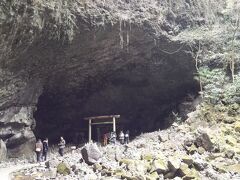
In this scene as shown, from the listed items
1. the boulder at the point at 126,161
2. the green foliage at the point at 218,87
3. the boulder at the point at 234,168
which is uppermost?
the green foliage at the point at 218,87

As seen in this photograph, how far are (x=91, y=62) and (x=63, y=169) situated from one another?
7566 mm

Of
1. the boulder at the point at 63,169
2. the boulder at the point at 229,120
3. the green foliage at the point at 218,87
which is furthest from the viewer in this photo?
the green foliage at the point at 218,87

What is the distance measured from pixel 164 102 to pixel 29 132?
8.22 m

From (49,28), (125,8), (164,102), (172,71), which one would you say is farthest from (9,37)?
(164,102)

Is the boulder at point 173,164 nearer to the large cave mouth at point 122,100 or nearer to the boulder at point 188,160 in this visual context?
the boulder at point 188,160

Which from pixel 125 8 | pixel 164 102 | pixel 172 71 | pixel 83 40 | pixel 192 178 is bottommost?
pixel 192 178

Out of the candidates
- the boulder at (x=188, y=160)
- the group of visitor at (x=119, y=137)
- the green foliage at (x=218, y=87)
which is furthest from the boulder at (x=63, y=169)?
the green foliage at (x=218, y=87)

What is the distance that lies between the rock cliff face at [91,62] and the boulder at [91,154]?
5.03m

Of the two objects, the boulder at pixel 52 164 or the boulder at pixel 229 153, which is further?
the boulder at pixel 229 153

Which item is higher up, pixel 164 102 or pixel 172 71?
pixel 172 71

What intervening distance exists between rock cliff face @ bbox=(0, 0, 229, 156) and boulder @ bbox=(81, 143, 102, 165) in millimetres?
5027

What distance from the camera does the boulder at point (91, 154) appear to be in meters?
12.1

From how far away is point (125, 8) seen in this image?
16.8 meters

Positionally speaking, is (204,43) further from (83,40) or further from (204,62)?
(83,40)
